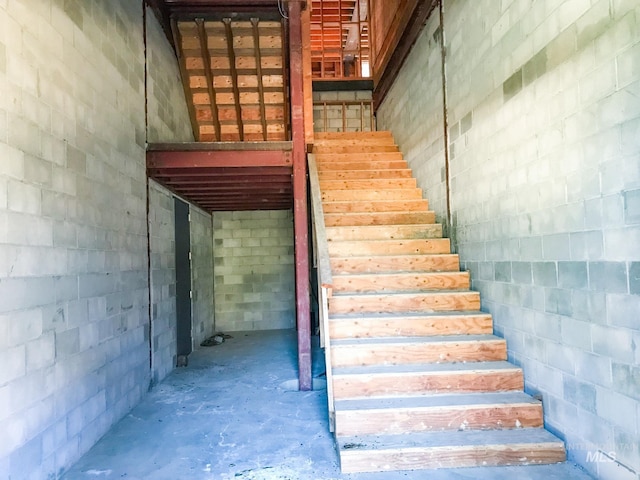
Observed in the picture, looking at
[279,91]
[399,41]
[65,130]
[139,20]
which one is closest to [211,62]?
[279,91]

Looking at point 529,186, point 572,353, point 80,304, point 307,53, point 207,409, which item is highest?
point 307,53

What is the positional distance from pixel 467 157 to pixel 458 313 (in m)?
1.47

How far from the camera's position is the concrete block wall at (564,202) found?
2.10 m

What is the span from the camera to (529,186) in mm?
2902

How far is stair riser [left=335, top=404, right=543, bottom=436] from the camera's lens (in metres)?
2.74

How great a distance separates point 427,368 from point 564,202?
1.51 meters

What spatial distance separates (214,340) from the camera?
6.65m

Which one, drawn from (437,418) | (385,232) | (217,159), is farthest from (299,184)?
(437,418)

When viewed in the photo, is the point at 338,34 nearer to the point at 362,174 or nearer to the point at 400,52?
the point at 400,52

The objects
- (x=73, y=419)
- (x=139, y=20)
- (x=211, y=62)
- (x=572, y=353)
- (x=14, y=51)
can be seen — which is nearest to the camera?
(x=14, y=51)

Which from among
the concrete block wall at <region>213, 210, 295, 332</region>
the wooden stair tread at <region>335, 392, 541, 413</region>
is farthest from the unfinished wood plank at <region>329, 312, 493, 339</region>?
the concrete block wall at <region>213, 210, 295, 332</region>

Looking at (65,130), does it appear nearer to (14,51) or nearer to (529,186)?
(14,51)

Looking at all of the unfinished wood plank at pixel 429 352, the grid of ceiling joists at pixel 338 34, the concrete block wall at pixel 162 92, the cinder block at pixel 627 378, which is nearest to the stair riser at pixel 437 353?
the unfinished wood plank at pixel 429 352

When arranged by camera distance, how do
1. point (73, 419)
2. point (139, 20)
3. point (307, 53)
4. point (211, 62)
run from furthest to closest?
point (211, 62), point (307, 53), point (139, 20), point (73, 419)
